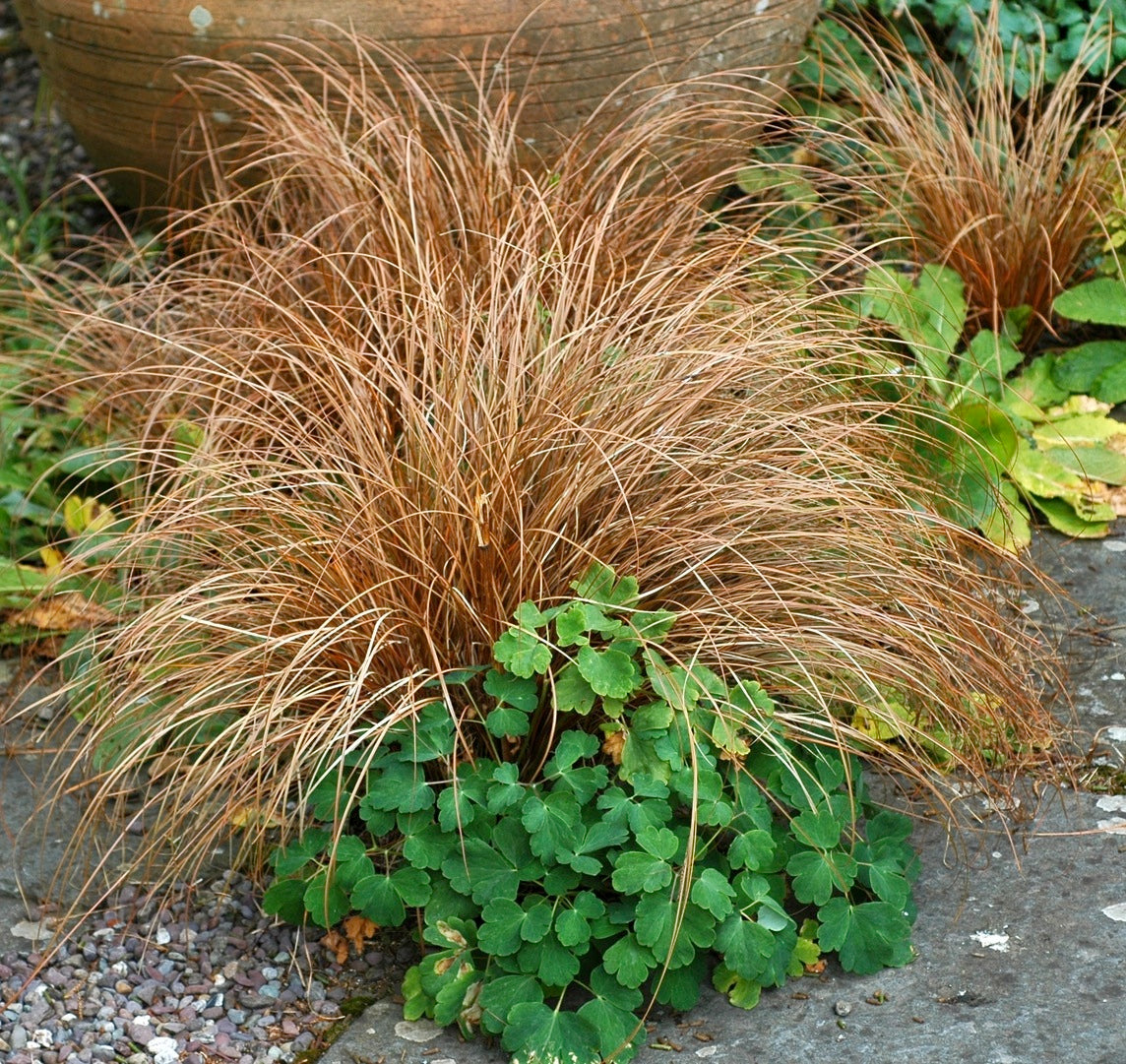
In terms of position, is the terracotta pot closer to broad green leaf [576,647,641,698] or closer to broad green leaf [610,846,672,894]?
broad green leaf [576,647,641,698]

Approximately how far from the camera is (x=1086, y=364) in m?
3.36

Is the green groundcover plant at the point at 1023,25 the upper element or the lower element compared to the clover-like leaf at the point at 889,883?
upper

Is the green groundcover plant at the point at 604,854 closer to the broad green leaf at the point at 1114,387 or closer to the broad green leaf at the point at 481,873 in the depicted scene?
the broad green leaf at the point at 481,873

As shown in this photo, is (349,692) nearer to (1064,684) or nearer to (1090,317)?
(1064,684)

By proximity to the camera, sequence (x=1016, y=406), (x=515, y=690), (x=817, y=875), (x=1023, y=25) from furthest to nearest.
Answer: (x=1023, y=25) < (x=1016, y=406) < (x=515, y=690) < (x=817, y=875)

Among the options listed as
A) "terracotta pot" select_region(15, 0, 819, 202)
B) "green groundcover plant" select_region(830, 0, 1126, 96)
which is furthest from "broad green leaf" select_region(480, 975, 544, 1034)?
"green groundcover plant" select_region(830, 0, 1126, 96)

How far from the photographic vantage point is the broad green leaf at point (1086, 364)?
335 centimetres

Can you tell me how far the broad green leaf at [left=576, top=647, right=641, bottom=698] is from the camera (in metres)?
2.00

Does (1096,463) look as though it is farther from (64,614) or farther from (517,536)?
(64,614)

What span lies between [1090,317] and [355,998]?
2296mm

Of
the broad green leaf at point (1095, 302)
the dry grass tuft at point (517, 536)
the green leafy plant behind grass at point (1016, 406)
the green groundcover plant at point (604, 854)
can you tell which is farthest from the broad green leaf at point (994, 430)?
the green groundcover plant at point (604, 854)

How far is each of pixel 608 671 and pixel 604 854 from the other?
28 cm

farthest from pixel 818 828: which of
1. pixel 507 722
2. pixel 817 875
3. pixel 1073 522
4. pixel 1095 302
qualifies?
pixel 1095 302

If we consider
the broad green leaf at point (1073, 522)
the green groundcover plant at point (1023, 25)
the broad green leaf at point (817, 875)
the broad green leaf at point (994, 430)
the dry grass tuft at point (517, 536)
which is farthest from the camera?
the green groundcover plant at point (1023, 25)
